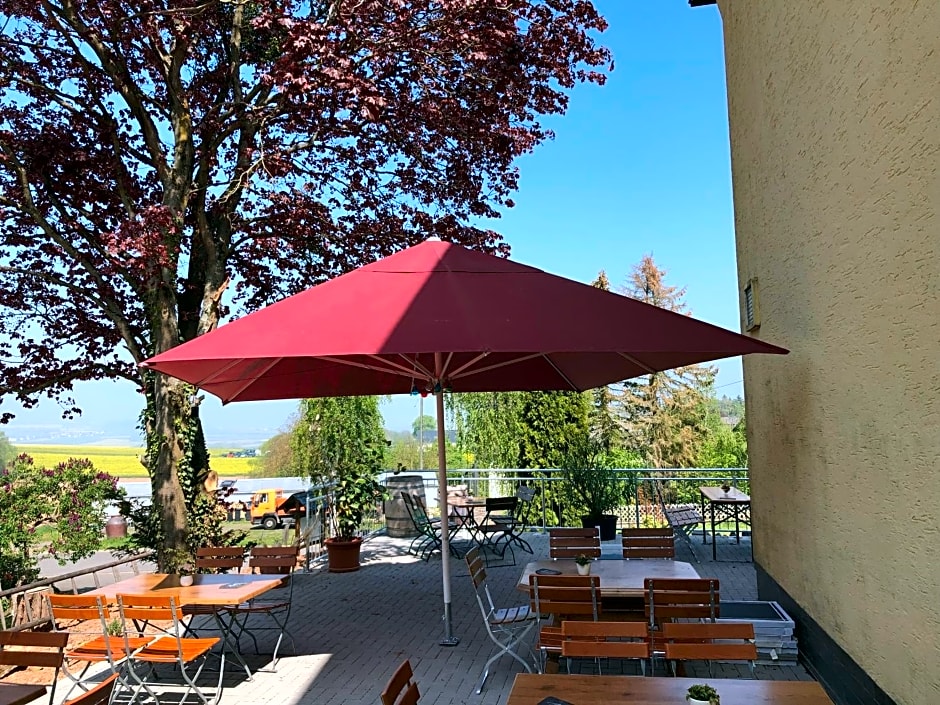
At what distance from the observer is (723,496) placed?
31.0 feet

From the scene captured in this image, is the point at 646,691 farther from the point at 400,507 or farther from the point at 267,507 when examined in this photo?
the point at 267,507

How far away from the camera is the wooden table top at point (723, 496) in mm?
8875

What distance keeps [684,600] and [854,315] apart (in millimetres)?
1956

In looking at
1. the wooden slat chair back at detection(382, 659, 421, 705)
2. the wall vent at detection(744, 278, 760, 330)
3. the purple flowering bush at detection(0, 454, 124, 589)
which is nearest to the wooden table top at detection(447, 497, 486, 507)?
the purple flowering bush at detection(0, 454, 124, 589)

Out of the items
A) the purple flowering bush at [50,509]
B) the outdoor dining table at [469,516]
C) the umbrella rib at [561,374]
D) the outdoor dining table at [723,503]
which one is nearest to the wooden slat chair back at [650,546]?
the umbrella rib at [561,374]

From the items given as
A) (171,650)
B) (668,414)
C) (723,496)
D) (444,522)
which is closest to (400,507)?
(723,496)

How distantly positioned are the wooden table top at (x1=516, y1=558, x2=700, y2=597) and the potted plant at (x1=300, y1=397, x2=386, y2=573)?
4.12 meters

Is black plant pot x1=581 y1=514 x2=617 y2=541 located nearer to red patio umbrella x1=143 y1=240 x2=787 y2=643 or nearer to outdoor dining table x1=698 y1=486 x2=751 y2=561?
outdoor dining table x1=698 y1=486 x2=751 y2=561

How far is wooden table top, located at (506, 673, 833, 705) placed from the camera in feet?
8.98

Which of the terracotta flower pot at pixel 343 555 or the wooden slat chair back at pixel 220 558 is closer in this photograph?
the wooden slat chair back at pixel 220 558

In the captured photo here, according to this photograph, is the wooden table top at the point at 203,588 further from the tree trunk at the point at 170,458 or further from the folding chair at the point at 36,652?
the tree trunk at the point at 170,458

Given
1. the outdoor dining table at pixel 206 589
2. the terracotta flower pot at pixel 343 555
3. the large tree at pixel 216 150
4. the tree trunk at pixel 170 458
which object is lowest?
the terracotta flower pot at pixel 343 555

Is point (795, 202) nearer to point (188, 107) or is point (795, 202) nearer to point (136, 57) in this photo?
point (188, 107)

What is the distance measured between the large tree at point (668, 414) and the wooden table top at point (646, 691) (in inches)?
1041
